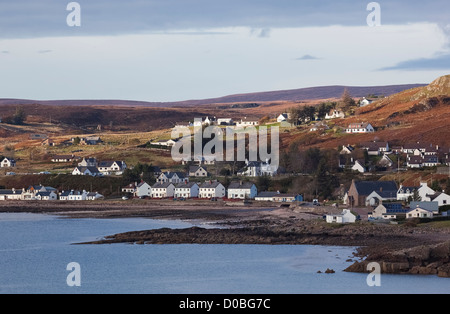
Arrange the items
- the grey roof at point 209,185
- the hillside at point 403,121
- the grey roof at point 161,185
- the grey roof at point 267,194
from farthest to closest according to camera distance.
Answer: the hillside at point 403,121
the grey roof at point 161,185
the grey roof at point 209,185
the grey roof at point 267,194

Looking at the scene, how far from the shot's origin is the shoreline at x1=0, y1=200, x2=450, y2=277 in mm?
38969

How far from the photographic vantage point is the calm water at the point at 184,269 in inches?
1441

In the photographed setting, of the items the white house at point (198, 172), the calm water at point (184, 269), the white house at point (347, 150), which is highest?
the white house at point (347, 150)

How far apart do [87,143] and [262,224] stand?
82.3 m

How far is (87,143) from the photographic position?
137 metres

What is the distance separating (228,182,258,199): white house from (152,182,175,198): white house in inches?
283

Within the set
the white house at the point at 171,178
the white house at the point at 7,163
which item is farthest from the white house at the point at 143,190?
the white house at the point at 7,163

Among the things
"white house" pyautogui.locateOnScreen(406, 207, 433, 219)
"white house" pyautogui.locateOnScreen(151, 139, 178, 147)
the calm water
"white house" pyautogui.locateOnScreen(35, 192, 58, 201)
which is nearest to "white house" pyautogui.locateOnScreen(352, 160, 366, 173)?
"white house" pyautogui.locateOnScreen(406, 207, 433, 219)

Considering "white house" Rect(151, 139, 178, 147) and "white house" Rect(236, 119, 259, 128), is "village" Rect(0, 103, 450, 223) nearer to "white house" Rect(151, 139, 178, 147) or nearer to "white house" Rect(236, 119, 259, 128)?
"white house" Rect(151, 139, 178, 147)

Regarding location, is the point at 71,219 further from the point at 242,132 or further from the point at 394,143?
the point at 242,132

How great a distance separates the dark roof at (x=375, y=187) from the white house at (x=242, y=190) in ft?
61.2

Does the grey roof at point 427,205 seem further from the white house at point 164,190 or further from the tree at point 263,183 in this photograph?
the white house at point 164,190
